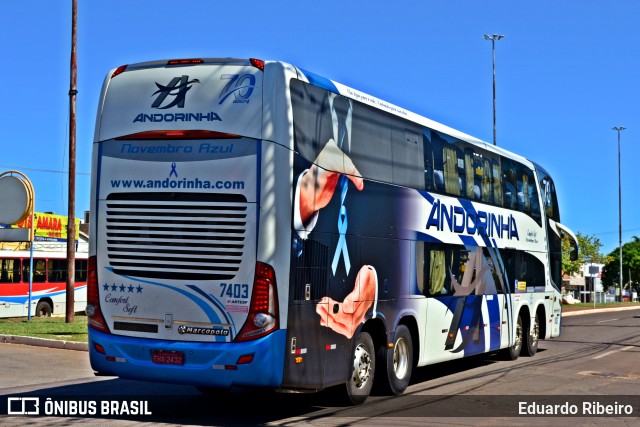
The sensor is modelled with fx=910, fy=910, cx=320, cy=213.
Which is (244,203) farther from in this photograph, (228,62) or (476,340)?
(476,340)

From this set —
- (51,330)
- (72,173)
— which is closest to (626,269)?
(72,173)

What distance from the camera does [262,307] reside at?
9.78 metres

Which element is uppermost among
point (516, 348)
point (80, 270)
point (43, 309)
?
point (80, 270)

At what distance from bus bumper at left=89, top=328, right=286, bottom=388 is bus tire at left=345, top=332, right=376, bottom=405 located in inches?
73.2

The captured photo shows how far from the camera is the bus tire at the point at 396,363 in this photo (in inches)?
486

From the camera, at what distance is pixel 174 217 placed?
403 inches

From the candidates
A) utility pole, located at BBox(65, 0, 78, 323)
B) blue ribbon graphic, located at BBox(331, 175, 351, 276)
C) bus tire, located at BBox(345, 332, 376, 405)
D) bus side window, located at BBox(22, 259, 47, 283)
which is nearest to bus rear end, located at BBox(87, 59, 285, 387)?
blue ribbon graphic, located at BBox(331, 175, 351, 276)

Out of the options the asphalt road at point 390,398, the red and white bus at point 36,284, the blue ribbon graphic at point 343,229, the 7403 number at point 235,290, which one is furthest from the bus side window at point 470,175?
the red and white bus at point 36,284

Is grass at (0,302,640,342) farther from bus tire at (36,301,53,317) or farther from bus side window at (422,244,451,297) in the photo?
bus side window at (422,244,451,297)

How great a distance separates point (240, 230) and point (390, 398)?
12.9ft

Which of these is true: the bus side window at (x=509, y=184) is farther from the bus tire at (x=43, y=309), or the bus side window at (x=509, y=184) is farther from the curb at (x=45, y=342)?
the bus tire at (x=43, y=309)

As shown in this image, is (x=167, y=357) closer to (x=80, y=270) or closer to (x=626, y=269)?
(x=80, y=270)

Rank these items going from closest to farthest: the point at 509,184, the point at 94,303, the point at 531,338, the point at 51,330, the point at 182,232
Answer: the point at 182,232 → the point at 94,303 → the point at 509,184 → the point at 531,338 → the point at 51,330

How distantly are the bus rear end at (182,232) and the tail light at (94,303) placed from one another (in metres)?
0.01
